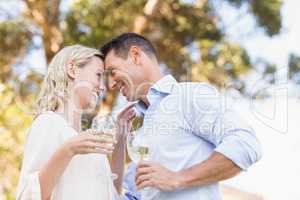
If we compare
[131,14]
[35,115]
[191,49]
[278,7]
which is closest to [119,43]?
[35,115]

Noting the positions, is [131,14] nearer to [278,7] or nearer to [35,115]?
[278,7]

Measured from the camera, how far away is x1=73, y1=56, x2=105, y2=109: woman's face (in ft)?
8.21

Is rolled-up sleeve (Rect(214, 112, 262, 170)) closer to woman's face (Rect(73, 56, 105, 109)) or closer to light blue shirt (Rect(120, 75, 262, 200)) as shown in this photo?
light blue shirt (Rect(120, 75, 262, 200))

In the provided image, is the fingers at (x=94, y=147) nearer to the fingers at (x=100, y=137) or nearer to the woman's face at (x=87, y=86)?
the fingers at (x=100, y=137)

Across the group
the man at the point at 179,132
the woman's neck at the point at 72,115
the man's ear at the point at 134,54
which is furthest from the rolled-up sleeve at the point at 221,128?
the woman's neck at the point at 72,115

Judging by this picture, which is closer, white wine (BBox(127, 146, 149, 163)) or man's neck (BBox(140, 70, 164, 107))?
white wine (BBox(127, 146, 149, 163))

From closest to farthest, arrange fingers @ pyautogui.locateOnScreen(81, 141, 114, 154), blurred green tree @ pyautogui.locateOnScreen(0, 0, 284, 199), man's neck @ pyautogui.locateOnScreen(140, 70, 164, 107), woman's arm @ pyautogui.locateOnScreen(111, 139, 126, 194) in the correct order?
fingers @ pyautogui.locateOnScreen(81, 141, 114, 154)
man's neck @ pyautogui.locateOnScreen(140, 70, 164, 107)
woman's arm @ pyautogui.locateOnScreen(111, 139, 126, 194)
blurred green tree @ pyautogui.locateOnScreen(0, 0, 284, 199)

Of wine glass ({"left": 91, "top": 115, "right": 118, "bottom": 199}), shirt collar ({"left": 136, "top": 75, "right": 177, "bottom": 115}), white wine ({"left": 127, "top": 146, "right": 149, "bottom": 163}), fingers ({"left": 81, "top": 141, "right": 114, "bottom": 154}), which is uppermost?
shirt collar ({"left": 136, "top": 75, "right": 177, "bottom": 115})

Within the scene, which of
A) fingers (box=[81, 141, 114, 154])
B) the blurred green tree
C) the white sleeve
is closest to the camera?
fingers (box=[81, 141, 114, 154])

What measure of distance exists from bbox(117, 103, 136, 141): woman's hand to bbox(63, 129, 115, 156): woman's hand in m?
0.43

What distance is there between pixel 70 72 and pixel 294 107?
233 inches

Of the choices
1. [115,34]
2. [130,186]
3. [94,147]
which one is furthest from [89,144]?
[115,34]

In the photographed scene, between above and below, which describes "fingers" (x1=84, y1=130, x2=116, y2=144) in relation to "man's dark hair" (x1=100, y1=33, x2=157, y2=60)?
below

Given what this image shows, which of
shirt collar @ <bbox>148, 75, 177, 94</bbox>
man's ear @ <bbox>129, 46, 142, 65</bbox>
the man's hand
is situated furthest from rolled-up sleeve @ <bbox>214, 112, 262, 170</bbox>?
man's ear @ <bbox>129, 46, 142, 65</bbox>
